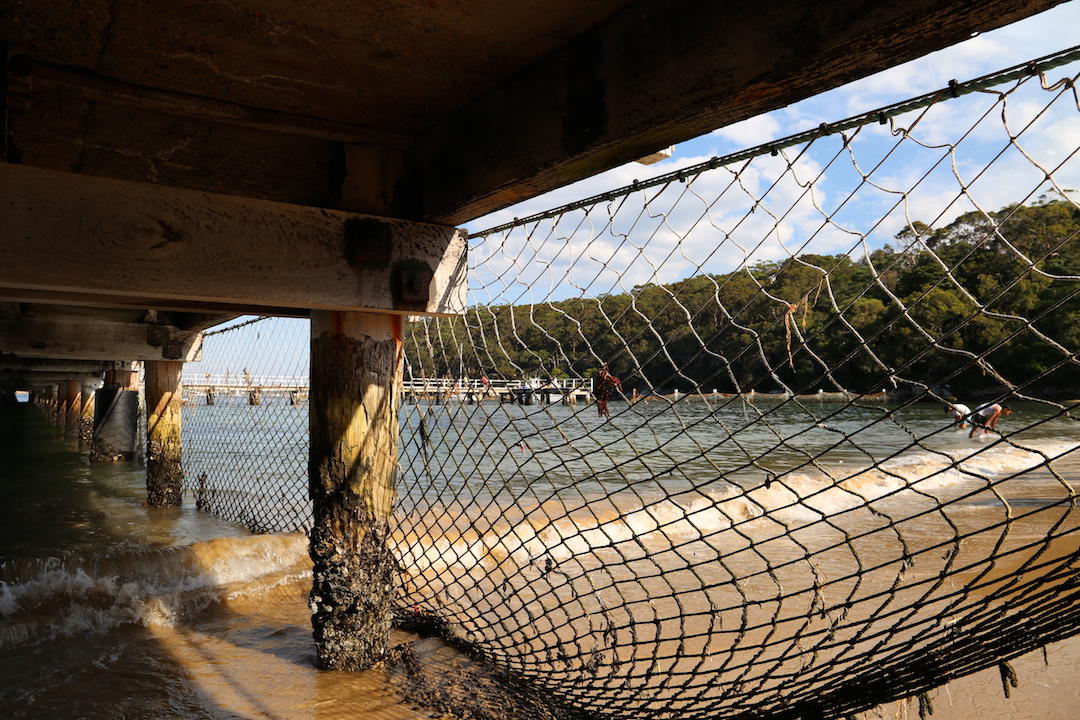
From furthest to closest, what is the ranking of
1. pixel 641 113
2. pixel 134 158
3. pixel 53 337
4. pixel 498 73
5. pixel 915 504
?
pixel 915 504
pixel 53 337
pixel 134 158
pixel 498 73
pixel 641 113

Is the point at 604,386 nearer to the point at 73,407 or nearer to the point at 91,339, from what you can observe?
the point at 91,339

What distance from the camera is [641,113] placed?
78.8 inches

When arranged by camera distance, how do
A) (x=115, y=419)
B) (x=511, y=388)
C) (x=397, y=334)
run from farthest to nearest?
(x=115, y=419)
(x=511, y=388)
(x=397, y=334)

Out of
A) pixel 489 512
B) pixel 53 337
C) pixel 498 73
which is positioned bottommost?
pixel 489 512

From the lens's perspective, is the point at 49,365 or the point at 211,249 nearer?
the point at 211,249

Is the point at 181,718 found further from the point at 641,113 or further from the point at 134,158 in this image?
the point at 641,113

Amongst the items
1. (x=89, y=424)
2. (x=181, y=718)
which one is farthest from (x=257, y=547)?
(x=89, y=424)

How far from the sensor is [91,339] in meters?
8.08

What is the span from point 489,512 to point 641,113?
9.08m

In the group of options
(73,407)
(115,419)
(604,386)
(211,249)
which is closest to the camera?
(211,249)

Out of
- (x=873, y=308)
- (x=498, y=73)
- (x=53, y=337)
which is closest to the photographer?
(x=498, y=73)

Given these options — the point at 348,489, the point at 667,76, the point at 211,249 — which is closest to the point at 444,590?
the point at 348,489

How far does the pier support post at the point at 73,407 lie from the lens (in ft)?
73.4

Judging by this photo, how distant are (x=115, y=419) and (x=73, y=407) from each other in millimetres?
11372
